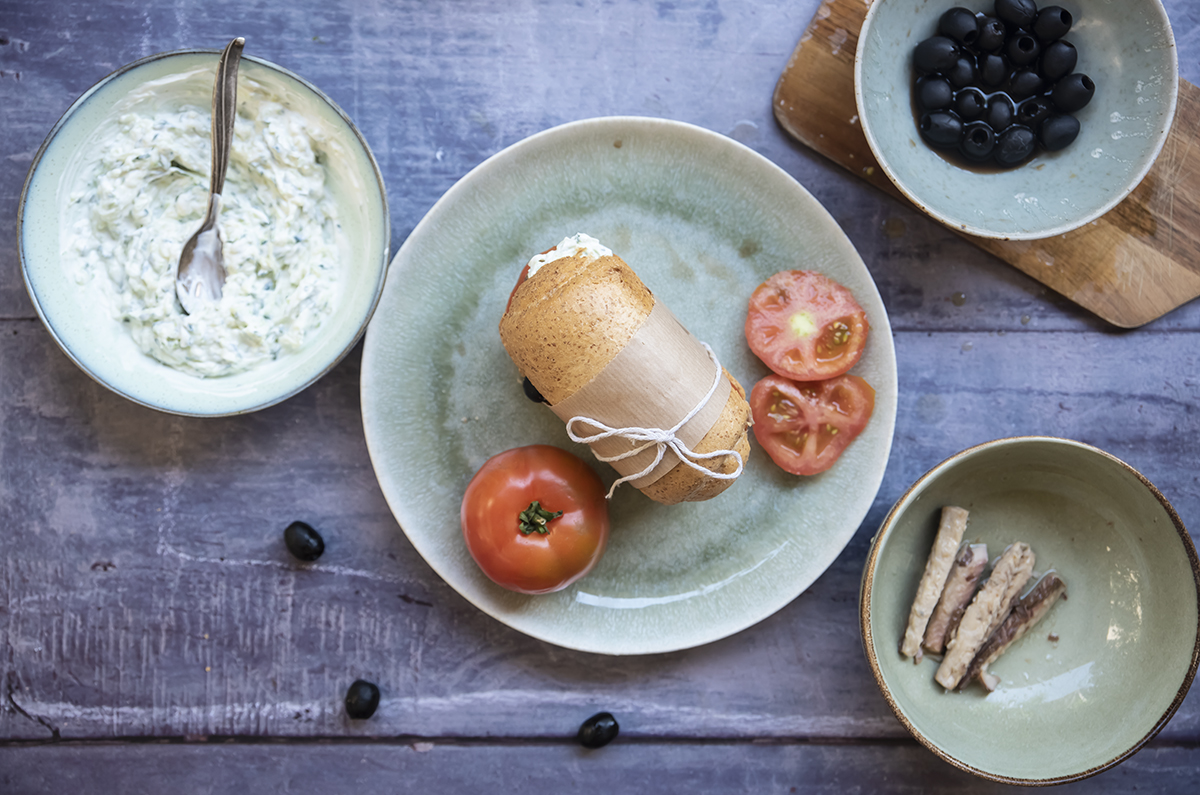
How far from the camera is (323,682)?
2111 mm

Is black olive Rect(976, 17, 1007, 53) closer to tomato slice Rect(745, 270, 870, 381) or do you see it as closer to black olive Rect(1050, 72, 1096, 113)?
black olive Rect(1050, 72, 1096, 113)

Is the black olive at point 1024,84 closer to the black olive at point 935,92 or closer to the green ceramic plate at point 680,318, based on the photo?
the black olive at point 935,92

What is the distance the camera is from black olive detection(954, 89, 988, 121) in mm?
1901

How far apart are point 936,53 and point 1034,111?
0.34m

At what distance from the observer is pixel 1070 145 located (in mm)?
1952

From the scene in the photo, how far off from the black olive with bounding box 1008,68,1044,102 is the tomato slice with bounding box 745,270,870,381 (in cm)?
70

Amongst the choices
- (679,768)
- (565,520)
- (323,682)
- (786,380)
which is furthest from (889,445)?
(323,682)

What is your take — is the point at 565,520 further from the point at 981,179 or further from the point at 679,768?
the point at 981,179

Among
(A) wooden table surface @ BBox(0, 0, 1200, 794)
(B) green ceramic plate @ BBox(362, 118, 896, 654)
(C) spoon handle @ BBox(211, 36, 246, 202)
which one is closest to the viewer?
(C) spoon handle @ BBox(211, 36, 246, 202)

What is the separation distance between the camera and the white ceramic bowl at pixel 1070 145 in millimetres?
1847

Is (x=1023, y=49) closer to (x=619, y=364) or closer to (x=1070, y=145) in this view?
(x=1070, y=145)

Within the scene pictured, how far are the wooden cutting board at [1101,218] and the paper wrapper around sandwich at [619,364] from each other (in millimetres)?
832

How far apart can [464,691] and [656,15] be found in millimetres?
2115

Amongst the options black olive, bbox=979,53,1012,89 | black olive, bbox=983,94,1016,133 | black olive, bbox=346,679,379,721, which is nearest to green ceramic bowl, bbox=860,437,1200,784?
black olive, bbox=983,94,1016,133
